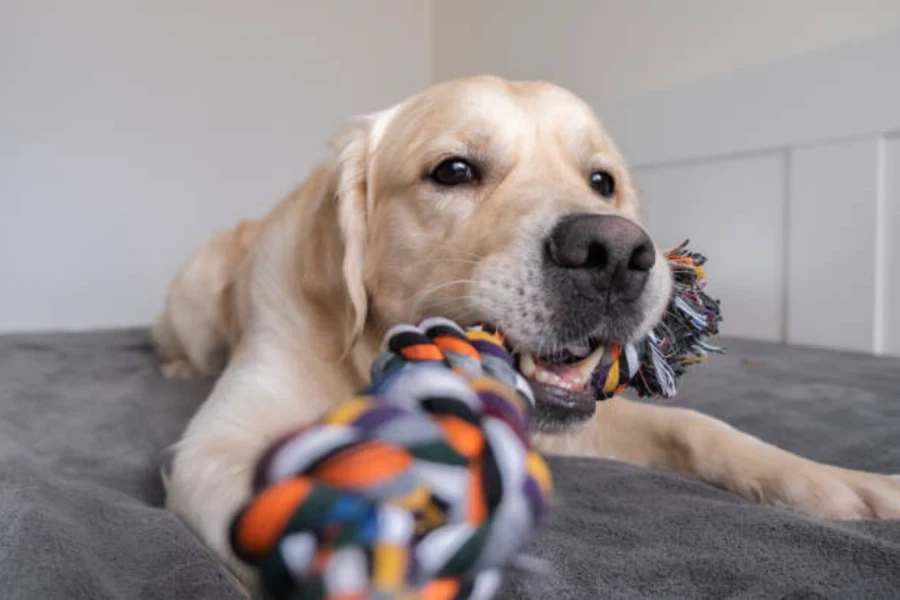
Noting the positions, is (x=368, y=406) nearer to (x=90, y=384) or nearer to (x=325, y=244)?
(x=325, y=244)

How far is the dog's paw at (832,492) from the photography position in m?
0.85

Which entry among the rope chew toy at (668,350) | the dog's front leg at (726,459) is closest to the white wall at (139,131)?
the dog's front leg at (726,459)

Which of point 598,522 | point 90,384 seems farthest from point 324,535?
point 90,384

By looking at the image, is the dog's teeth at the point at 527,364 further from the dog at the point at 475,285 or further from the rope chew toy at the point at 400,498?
the rope chew toy at the point at 400,498

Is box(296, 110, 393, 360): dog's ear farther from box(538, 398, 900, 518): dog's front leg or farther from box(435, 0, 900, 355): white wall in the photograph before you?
box(435, 0, 900, 355): white wall

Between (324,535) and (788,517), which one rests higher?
(324,535)

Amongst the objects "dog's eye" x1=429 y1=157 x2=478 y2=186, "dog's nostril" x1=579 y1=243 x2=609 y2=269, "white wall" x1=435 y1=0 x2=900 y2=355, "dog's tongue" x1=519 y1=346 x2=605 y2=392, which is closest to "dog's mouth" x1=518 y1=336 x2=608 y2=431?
"dog's tongue" x1=519 y1=346 x2=605 y2=392

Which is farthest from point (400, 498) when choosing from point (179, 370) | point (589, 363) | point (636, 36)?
point (636, 36)

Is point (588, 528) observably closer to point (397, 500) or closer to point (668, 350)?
point (668, 350)

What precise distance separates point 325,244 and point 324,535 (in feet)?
3.20

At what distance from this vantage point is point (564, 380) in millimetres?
914

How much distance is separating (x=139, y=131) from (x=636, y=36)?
2.67 meters

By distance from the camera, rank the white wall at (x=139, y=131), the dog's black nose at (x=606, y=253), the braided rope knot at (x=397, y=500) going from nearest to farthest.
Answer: the braided rope knot at (x=397, y=500) → the dog's black nose at (x=606, y=253) → the white wall at (x=139, y=131)

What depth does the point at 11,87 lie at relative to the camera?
3.29 m
